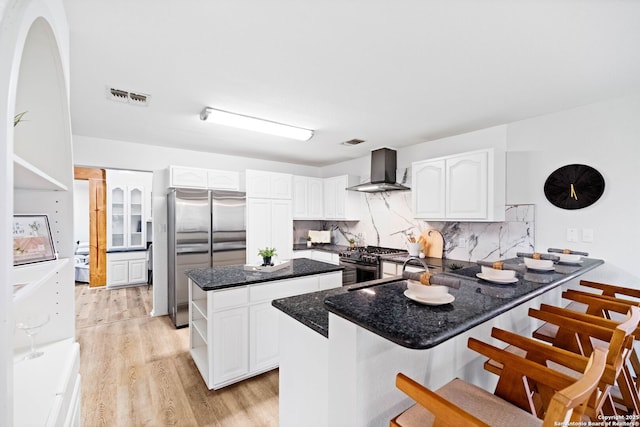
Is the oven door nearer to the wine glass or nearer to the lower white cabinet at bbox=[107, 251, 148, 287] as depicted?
the wine glass

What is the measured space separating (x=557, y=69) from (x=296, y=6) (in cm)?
185

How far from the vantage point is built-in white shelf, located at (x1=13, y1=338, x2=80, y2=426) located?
0.90 metres

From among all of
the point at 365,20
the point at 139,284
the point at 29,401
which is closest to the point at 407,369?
the point at 29,401

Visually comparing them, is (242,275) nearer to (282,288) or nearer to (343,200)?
(282,288)

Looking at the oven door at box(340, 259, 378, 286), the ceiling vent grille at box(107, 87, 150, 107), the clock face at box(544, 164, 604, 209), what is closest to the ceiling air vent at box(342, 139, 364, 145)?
the oven door at box(340, 259, 378, 286)

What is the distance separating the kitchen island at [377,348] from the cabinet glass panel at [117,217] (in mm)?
5724

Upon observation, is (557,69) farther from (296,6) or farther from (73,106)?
(73,106)

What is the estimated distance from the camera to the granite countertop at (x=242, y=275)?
2232 millimetres

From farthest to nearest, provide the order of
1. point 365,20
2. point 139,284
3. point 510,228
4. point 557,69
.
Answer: point 139,284
point 510,228
point 557,69
point 365,20

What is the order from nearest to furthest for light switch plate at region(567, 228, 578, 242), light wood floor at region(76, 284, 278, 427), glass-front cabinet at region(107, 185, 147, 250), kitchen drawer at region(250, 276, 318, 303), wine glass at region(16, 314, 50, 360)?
wine glass at region(16, 314, 50, 360), light wood floor at region(76, 284, 278, 427), kitchen drawer at region(250, 276, 318, 303), light switch plate at region(567, 228, 578, 242), glass-front cabinet at region(107, 185, 147, 250)

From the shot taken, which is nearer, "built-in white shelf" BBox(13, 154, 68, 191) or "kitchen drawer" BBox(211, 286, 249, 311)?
"built-in white shelf" BBox(13, 154, 68, 191)

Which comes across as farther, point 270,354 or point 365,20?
point 270,354

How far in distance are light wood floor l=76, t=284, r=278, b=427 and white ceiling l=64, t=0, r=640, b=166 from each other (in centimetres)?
244

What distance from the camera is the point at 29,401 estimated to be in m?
0.95
